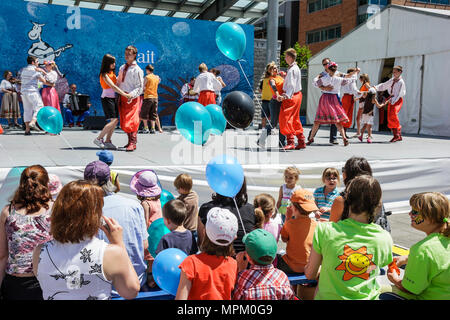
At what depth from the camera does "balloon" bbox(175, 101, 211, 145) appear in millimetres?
3693

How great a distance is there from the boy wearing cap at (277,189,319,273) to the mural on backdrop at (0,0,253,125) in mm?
9475

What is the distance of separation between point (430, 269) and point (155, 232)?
1.69m

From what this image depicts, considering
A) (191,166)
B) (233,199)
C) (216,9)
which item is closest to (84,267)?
(233,199)

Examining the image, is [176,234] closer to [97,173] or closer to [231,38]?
[97,173]

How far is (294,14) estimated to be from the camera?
35.0 meters

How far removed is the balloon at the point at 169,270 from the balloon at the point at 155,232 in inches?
23.6

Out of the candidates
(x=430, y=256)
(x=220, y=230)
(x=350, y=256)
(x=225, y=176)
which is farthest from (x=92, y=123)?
(x=430, y=256)

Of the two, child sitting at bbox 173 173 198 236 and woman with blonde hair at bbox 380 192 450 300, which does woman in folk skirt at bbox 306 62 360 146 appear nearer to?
child sitting at bbox 173 173 198 236

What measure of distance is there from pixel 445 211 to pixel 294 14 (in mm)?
35724

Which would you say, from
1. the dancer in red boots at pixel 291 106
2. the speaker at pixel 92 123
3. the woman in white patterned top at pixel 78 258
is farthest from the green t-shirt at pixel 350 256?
the speaker at pixel 92 123

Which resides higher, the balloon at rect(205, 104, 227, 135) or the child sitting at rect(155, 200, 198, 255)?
the balloon at rect(205, 104, 227, 135)

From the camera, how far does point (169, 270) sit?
209 centimetres

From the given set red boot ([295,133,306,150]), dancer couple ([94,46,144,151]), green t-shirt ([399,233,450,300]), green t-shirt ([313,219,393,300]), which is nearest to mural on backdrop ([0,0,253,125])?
dancer couple ([94,46,144,151])

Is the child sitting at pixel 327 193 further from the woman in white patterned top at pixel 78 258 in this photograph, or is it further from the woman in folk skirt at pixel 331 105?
the woman in folk skirt at pixel 331 105
